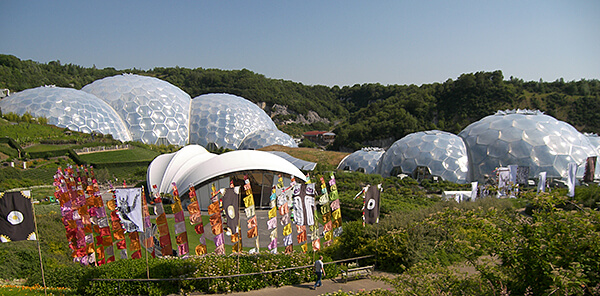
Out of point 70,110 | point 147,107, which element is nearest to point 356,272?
point 70,110

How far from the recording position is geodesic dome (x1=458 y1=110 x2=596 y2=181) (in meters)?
26.8

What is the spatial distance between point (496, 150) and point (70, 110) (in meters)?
43.7

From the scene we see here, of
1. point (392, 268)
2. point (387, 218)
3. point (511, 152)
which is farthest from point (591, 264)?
point (511, 152)

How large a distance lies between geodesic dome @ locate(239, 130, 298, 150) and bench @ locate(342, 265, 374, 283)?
126 ft

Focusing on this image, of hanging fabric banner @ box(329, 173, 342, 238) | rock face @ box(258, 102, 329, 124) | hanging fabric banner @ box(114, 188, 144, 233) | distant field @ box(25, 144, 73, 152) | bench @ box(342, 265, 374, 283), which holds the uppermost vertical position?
rock face @ box(258, 102, 329, 124)

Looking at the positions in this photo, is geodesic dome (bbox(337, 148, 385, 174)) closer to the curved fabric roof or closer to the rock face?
the curved fabric roof

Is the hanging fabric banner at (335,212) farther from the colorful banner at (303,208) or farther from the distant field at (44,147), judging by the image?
the distant field at (44,147)

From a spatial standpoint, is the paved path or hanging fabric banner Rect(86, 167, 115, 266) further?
hanging fabric banner Rect(86, 167, 115, 266)

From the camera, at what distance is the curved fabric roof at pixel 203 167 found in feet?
76.1

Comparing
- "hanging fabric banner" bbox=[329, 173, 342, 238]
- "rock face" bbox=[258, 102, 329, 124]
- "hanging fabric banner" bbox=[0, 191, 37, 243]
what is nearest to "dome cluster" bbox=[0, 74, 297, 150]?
"rock face" bbox=[258, 102, 329, 124]

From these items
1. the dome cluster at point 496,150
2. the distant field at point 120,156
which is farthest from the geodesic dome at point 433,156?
the distant field at point 120,156

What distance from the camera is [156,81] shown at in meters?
52.2

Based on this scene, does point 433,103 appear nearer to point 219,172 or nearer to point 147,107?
point 147,107

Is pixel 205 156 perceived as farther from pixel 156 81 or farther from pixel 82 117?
pixel 156 81
